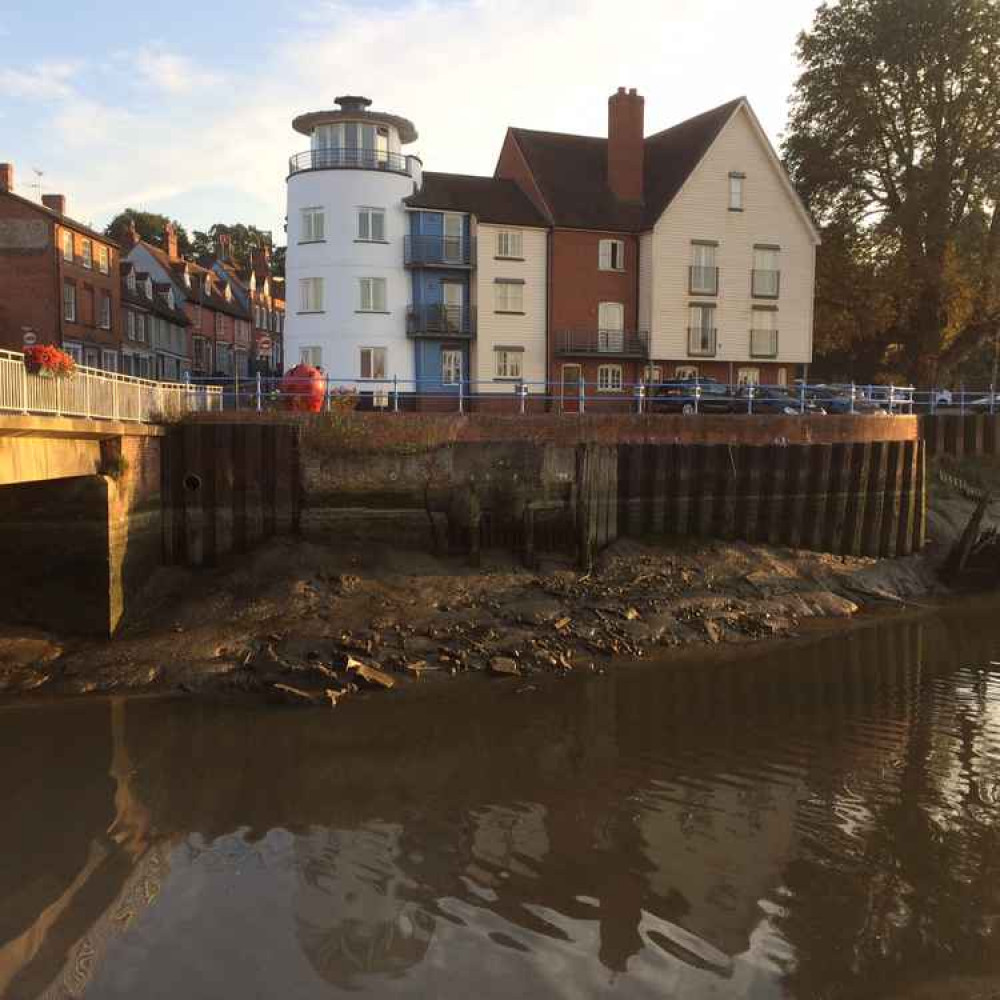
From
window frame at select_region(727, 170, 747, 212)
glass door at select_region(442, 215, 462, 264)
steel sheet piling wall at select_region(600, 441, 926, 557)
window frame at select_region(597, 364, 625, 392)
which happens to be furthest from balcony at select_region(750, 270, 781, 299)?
steel sheet piling wall at select_region(600, 441, 926, 557)

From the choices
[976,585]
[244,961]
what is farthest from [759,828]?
[976,585]

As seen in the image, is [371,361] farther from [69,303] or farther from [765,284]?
[69,303]

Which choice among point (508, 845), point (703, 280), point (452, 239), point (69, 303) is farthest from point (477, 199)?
point (508, 845)

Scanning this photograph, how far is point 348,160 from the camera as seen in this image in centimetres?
3284

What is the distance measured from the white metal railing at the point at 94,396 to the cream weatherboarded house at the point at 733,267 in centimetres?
1923

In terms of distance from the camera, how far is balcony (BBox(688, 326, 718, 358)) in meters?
34.9

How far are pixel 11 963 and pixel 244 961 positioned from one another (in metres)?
2.06

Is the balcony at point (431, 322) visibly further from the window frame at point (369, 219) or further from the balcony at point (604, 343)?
the balcony at point (604, 343)

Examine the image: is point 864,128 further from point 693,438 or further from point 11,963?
point 11,963

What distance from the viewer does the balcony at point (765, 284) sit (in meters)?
35.6

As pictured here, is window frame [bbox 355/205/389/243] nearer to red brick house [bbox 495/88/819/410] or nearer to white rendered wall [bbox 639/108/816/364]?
red brick house [bbox 495/88/819/410]

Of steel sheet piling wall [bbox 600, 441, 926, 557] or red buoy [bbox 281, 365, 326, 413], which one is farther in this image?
steel sheet piling wall [bbox 600, 441, 926, 557]

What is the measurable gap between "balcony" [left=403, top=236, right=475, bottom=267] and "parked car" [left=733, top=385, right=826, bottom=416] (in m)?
11.5

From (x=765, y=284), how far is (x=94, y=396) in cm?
2743
